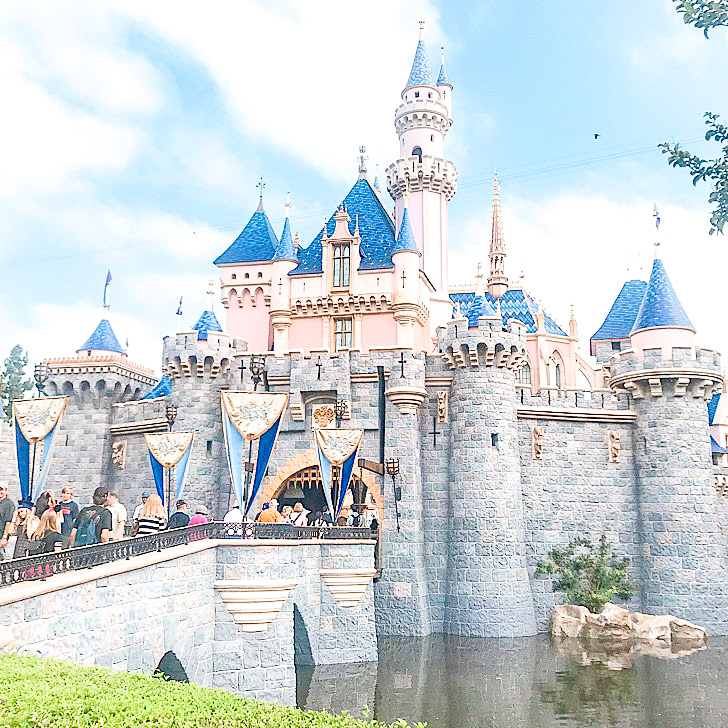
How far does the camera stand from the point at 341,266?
27609mm

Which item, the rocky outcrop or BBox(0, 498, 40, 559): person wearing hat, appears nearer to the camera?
BBox(0, 498, 40, 559): person wearing hat

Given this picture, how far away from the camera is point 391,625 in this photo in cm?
2062

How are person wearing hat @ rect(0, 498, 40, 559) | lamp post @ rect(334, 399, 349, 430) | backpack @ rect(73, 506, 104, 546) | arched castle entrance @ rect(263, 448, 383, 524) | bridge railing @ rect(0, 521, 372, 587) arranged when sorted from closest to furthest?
bridge railing @ rect(0, 521, 372, 587)
person wearing hat @ rect(0, 498, 40, 559)
backpack @ rect(73, 506, 104, 546)
arched castle entrance @ rect(263, 448, 383, 524)
lamp post @ rect(334, 399, 349, 430)

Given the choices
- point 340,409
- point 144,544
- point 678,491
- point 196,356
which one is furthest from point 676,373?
point 144,544

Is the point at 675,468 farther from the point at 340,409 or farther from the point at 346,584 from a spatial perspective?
the point at 346,584

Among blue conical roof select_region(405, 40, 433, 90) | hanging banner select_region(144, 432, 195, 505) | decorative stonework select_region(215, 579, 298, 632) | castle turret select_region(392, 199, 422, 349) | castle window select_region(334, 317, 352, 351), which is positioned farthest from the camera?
blue conical roof select_region(405, 40, 433, 90)

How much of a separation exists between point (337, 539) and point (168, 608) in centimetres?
626

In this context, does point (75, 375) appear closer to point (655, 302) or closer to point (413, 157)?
A: point (413, 157)

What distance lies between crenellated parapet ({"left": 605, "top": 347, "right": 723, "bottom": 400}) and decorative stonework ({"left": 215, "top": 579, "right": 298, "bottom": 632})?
14184 mm

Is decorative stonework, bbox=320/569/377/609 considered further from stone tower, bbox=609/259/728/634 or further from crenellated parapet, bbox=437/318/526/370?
stone tower, bbox=609/259/728/634

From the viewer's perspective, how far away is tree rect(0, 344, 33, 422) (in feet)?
165

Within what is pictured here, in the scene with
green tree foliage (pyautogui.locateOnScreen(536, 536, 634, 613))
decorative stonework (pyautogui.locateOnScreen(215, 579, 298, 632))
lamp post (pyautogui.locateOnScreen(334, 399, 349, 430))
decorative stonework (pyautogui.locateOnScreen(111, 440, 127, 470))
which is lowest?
green tree foliage (pyautogui.locateOnScreen(536, 536, 634, 613))

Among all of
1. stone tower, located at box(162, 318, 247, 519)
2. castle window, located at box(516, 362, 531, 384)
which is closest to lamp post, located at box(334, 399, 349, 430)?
stone tower, located at box(162, 318, 247, 519)

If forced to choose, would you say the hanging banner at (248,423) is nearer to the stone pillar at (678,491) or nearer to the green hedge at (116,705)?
the green hedge at (116,705)
